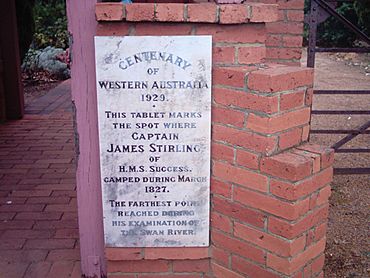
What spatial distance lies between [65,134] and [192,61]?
403 cm

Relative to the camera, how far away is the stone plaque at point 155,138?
2.33 meters

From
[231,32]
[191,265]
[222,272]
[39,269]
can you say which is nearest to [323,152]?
[231,32]

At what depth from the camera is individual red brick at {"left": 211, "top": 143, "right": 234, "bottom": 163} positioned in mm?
2389

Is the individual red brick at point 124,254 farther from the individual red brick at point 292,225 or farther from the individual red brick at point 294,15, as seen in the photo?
the individual red brick at point 294,15

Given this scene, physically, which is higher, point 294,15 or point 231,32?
point 294,15

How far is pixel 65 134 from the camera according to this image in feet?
19.8

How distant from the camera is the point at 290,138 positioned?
232cm

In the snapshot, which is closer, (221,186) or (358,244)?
(221,186)

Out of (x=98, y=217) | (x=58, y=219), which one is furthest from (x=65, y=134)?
(x=98, y=217)

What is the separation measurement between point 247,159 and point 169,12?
2.59 ft

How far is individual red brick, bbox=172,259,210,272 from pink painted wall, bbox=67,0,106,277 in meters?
0.42

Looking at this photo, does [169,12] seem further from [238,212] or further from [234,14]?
[238,212]

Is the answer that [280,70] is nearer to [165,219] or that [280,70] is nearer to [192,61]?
[192,61]

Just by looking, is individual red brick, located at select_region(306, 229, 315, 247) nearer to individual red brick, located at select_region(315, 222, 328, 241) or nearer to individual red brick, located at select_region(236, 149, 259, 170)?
individual red brick, located at select_region(315, 222, 328, 241)
